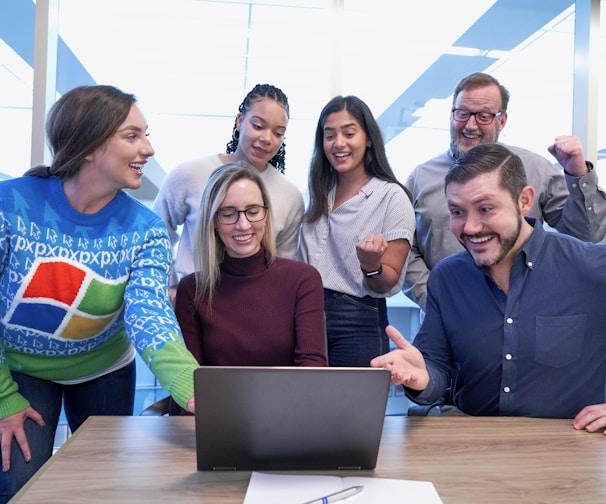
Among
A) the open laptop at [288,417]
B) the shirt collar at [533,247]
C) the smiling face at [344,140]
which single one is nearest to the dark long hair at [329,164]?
the smiling face at [344,140]

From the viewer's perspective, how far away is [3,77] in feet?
10.1

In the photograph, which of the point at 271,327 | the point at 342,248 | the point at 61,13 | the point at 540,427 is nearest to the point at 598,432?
the point at 540,427

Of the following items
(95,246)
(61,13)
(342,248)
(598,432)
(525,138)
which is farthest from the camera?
(525,138)

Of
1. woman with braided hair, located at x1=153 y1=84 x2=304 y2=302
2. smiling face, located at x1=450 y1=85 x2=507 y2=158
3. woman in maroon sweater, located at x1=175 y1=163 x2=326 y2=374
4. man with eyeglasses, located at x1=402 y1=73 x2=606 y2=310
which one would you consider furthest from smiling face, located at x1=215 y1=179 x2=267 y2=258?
smiling face, located at x1=450 y1=85 x2=507 y2=158

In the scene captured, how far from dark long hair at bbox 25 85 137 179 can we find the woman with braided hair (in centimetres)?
65

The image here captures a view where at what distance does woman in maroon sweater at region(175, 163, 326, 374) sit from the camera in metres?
1.79

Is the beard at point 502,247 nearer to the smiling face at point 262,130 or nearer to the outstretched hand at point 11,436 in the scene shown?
the smiling face at point 262,130

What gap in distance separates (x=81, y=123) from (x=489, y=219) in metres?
1.13

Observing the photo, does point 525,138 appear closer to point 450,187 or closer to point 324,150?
point 324,150

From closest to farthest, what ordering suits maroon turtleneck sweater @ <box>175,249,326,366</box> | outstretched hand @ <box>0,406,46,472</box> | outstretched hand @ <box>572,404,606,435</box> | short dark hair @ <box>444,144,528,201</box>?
1. outstretched hand @ <box>572,404,606,435</box>
2. outstretched hand @ <box>0,406,46,472</box>
3. short dark hair @ <box>444,144,528,201</box>
4. maroon turtleneck sweater @ <box>175,249,326,366</box>

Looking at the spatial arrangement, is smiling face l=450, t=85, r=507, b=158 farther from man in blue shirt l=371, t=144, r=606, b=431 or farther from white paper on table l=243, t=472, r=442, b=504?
white paper on table l=243, t=472, r=442, b=504

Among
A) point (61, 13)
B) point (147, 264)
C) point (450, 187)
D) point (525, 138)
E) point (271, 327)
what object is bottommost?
point (271, 327)

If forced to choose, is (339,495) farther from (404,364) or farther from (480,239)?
(480,239)

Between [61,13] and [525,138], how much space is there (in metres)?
2.67
